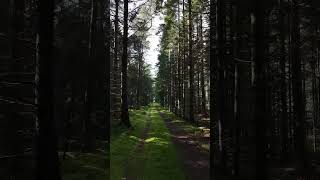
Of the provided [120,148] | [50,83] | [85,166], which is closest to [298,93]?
[85,166]

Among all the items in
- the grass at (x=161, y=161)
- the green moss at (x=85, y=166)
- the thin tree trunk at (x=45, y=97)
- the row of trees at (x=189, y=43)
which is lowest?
the grass at (x=161, y=161)

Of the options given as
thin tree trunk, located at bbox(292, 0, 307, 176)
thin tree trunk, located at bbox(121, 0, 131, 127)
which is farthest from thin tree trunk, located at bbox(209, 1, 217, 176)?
thin tree trunk, located at bbox(121, 0, 131, 127)

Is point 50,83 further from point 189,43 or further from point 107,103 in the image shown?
point 189,43

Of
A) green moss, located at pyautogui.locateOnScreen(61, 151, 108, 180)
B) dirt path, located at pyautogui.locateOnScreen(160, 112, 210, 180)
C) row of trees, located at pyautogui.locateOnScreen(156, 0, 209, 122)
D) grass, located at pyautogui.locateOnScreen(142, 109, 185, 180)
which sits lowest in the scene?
dirt path, located at pyautogui.locateOnScreen(160, 112, 210, 180)

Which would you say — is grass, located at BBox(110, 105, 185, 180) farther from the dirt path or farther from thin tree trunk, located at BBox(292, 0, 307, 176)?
thin tree trunk, located at BBox(292, 0, 307, 176)

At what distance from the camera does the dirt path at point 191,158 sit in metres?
15.8

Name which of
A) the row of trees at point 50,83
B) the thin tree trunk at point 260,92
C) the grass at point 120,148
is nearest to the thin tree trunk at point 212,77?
the grass at point 120,148

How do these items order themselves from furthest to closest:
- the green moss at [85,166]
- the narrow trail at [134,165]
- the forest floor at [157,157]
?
the forest floor at [157,157] → the narrow trail at [134,165] → the green moss at [85,166]

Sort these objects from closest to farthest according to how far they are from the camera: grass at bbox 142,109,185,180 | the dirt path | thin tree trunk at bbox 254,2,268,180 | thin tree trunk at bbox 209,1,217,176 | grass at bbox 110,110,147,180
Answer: thin tree trunk at bbox 254,2,268,180 < grass at bbox 142,109,185,180 < the dirt path < grass at bbox 110,110,147,180 < thin tree trunk at bbox 209,1,217,176

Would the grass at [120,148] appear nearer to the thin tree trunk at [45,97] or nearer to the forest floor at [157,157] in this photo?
the forest floor at [157,157]

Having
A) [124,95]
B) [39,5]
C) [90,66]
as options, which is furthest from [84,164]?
[124,95]

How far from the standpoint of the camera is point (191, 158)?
64.2 ft

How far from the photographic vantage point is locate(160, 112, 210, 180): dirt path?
15.8 metres

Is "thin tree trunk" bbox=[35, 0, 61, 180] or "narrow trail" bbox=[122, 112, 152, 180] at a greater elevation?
"thin tree trunk" bbox=[35, 0, 61, 180]
